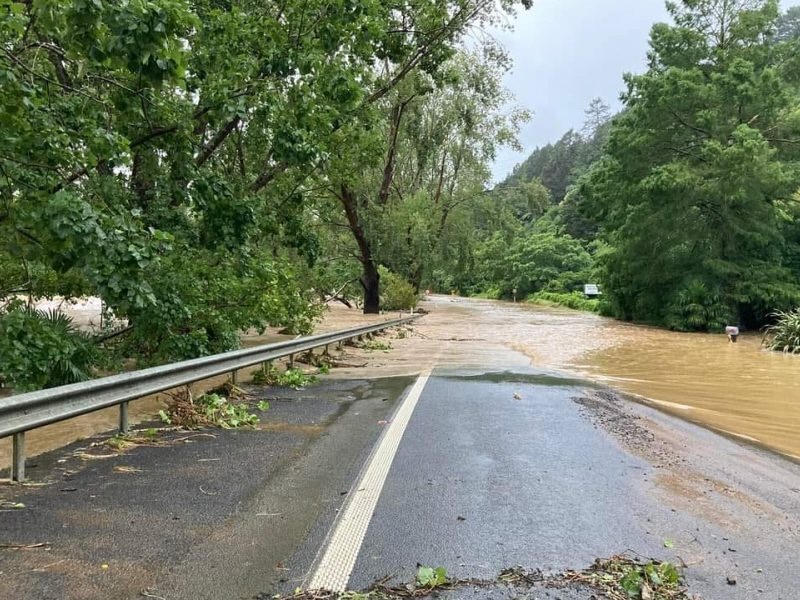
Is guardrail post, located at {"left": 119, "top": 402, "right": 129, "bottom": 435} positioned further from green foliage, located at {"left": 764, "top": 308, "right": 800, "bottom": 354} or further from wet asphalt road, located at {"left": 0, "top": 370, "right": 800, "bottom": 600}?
green foliage, located at {"left": 764, "top": 308, "right": 800, "bottom": 354}

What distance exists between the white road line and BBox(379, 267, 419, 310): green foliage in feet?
111

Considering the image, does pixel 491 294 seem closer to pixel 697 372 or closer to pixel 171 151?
pixel 697 372

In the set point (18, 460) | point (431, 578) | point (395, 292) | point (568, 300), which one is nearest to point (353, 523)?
point (431, 578)

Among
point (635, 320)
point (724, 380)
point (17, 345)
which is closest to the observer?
point (17, 345)

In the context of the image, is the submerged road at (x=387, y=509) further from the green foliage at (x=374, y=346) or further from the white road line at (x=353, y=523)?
the green foliage at (x=374, y=346)

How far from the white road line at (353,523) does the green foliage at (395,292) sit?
111 ft

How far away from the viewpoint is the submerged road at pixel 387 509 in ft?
10.5

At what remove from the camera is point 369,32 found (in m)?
12.0

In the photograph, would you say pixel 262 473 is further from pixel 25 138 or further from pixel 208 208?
pixel 208 208

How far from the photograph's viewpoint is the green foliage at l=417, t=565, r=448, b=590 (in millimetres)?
3041

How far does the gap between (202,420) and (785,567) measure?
5.43m

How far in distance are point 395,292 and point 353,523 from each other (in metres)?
36.4

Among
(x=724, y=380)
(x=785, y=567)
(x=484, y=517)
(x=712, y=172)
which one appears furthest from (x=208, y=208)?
(x=712, y=172)

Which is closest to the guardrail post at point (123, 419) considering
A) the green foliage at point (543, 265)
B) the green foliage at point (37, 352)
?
the green foliage at point (37, 352)
